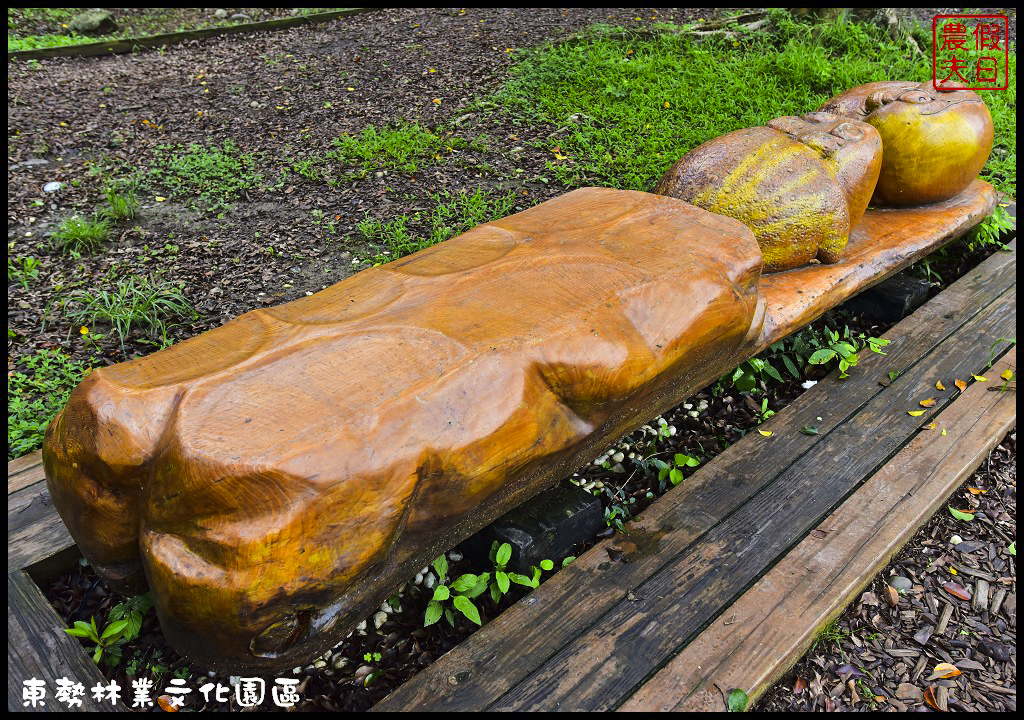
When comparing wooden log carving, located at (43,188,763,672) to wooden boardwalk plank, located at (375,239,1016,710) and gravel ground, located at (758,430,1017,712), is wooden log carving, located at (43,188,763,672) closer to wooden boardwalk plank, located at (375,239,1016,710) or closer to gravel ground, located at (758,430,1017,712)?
wooden boardwalk plank, located at (375,239,1016,710)

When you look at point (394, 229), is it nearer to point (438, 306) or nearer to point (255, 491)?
point (438, 306)

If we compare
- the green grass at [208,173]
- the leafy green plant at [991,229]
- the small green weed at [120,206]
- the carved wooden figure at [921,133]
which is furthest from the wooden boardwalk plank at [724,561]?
the small green weed at [120,206]

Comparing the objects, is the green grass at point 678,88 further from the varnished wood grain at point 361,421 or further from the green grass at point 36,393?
the green grass at point 36,393

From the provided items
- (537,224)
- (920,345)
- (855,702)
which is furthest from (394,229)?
(855,702)

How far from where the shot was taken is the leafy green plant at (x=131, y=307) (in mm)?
3043

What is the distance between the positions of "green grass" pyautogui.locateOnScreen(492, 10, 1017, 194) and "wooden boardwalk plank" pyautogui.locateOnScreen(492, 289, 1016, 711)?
2093 millimetres

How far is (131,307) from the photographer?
121 inches

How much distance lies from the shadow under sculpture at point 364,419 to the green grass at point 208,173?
2520 millimetres

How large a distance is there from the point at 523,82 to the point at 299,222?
2.25m

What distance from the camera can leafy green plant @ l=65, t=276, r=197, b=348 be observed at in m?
3.04

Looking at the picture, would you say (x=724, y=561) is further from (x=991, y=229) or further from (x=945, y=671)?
(x=991, y=229)

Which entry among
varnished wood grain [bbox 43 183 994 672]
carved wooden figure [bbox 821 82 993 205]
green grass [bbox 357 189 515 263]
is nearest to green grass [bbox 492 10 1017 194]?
green grass [bbox 357 189 515 263]

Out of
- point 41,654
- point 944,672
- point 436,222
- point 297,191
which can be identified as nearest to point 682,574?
point 944,672

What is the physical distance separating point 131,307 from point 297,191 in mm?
1335
